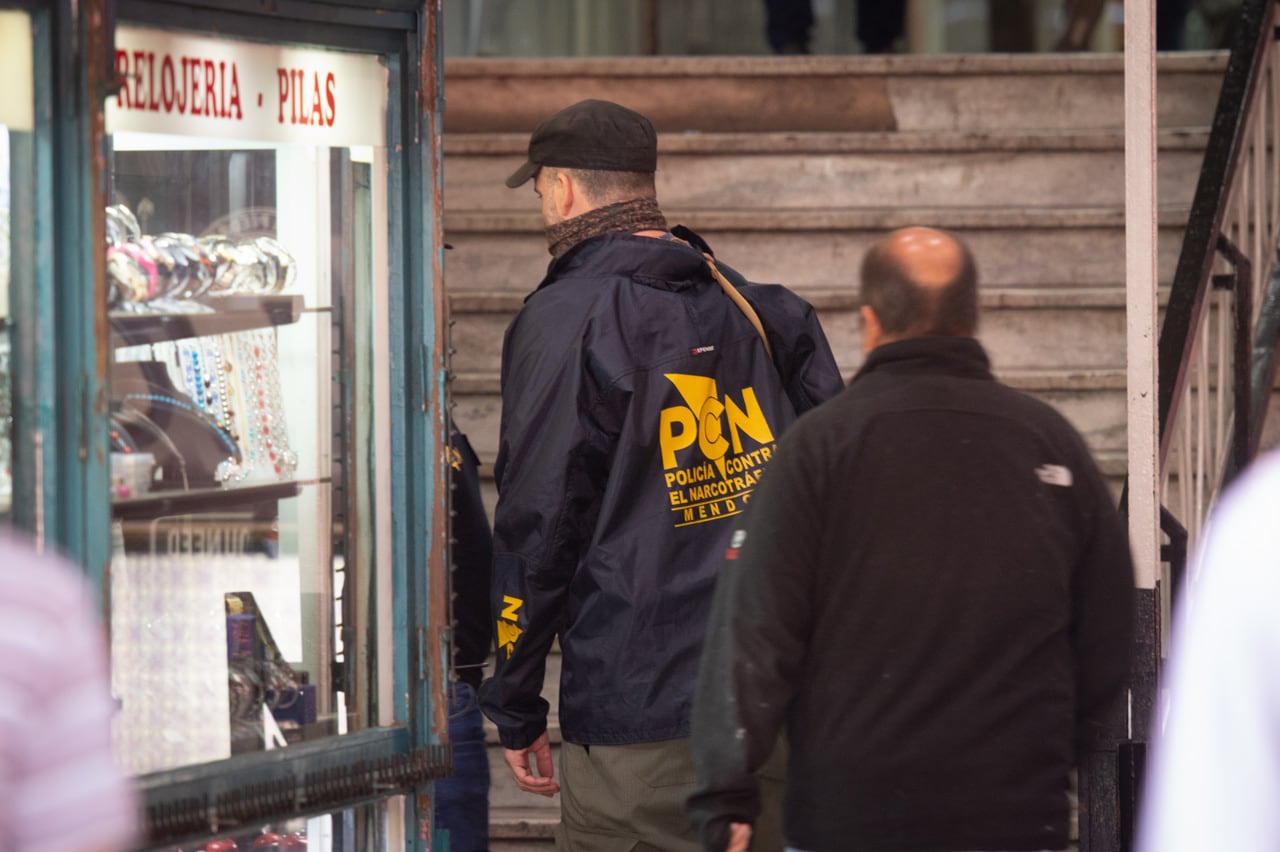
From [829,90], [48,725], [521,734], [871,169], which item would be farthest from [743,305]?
[829,90]

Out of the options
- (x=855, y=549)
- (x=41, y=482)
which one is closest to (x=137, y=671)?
(x=41, y=482)

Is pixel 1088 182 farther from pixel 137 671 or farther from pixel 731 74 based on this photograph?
pixel 137 671

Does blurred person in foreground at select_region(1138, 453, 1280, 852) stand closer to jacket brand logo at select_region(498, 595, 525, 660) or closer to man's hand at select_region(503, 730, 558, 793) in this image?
jacket brand logo at select_region(498, 595, 525, 660)

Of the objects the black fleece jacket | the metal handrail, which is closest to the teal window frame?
the black fleece jacket

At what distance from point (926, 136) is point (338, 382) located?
315 centimetres

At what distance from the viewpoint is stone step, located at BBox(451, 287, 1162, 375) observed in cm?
509

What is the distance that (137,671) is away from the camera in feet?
8.59

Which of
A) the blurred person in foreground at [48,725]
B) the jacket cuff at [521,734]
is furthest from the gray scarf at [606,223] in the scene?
the blurred person in foreground at [48,725]

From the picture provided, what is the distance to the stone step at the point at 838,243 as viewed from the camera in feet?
17.4

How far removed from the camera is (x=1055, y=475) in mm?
2275

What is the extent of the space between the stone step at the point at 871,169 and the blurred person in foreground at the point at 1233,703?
172 inches

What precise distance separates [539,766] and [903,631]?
104 centimetres

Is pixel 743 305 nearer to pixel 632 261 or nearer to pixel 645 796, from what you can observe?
pixel 632 261

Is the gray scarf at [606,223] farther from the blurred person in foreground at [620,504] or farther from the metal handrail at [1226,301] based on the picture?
the metal handrail at [1226,301]
